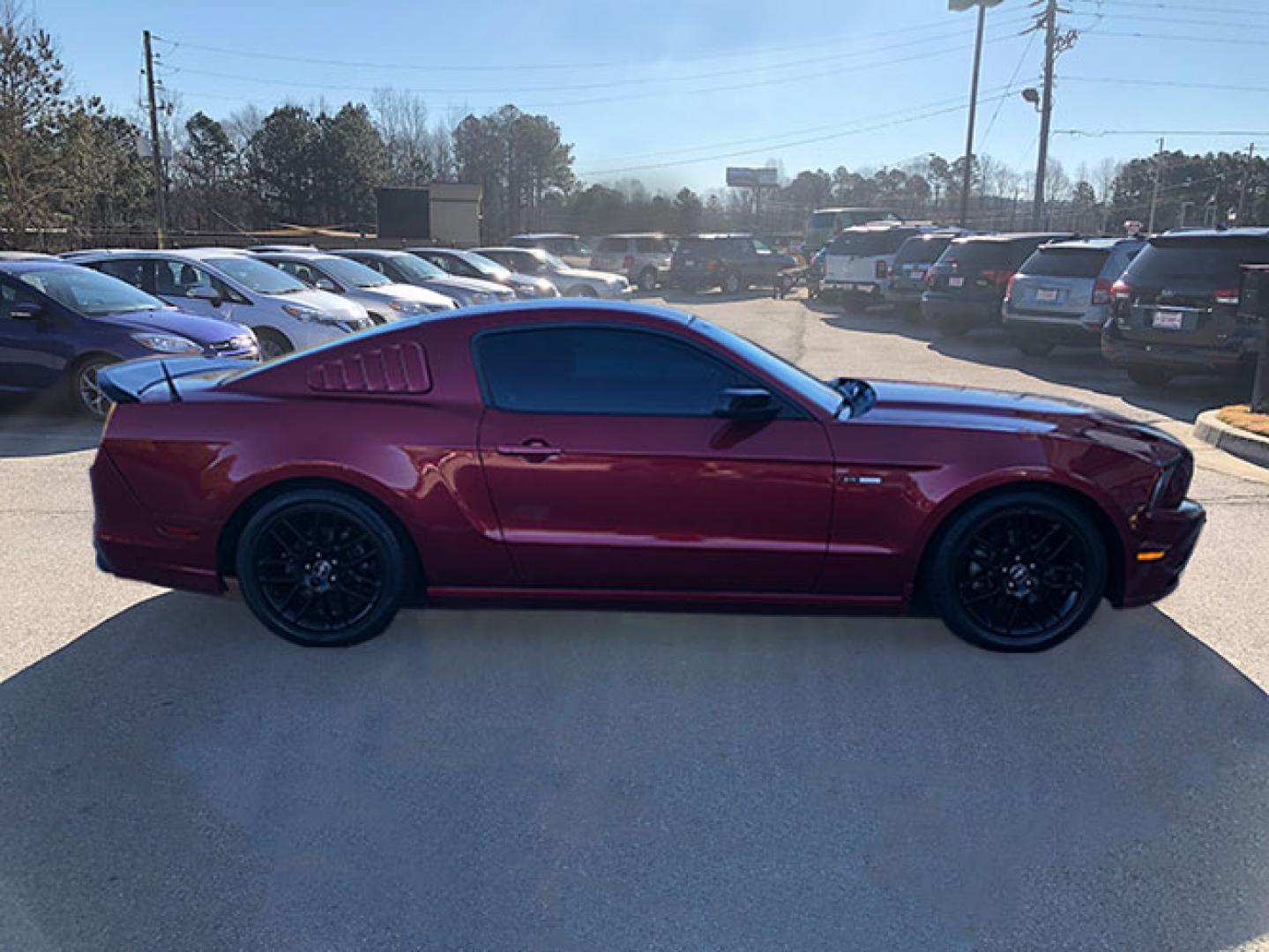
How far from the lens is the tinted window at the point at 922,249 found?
18312mm

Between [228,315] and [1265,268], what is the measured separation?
1053 centimetres

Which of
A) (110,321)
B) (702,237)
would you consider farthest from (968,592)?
(702,237)

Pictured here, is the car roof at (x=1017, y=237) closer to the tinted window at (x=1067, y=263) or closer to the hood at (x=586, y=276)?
the tinted window at (x=1067, y=263)

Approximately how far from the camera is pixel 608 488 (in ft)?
12.9

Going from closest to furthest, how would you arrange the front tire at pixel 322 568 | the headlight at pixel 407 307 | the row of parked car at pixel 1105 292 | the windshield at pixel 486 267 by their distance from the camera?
the front tire at pixel 322 568, the row of parked car at pixel 1105 292, the headlight at pixel 407 307, the windshield at pixel 486 267

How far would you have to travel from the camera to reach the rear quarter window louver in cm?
410

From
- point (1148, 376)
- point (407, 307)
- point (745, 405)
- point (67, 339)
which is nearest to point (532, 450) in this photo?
point (745, 405)

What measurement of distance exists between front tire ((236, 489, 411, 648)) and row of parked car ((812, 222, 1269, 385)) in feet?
28.7

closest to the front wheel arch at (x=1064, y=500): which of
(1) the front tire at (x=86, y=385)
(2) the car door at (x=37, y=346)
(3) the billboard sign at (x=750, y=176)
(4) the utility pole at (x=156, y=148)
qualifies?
(1) the front tire at (x=86, y=385)

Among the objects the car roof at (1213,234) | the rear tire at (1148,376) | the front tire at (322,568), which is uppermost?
the car roof at (1213,234)

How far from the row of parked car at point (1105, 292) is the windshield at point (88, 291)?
409 inches

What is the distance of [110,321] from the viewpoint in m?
9.00

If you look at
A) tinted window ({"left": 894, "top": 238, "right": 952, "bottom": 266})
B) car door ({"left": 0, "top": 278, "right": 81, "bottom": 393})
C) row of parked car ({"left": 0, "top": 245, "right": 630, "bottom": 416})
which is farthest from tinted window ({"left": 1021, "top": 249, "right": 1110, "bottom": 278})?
car door ({"left": 0, "top": 278, "right": 81, "bottom": 393})

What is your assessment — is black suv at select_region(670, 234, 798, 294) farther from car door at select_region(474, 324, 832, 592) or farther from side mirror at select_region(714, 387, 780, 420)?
side mirror at select_region(714, 387, 780, 420)
